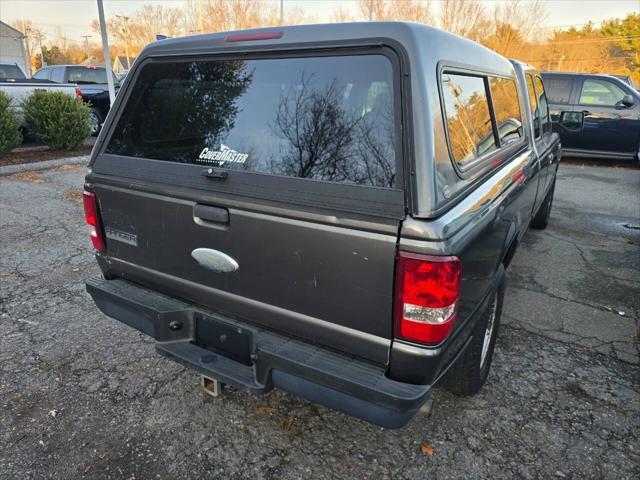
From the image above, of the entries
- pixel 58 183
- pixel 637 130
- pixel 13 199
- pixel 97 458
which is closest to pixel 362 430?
pixel 97 458

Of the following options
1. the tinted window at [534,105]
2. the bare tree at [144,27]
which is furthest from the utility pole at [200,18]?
the tinted window at [534,105]

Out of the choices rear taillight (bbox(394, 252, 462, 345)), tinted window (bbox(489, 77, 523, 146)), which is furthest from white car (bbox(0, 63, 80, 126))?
rear taillight (bbox(394, 252, 462, 345))

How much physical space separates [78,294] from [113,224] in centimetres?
169

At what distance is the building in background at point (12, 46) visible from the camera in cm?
4553

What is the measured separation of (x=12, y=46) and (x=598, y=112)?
55090mm

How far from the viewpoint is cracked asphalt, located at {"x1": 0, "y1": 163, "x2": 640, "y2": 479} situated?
2.26 metres

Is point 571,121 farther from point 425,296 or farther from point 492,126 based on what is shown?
point 425,296

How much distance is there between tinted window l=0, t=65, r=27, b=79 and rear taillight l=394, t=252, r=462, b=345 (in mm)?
15415

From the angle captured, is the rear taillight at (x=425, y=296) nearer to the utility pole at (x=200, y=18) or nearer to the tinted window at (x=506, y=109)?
the tinted window at (x=506, y=109)

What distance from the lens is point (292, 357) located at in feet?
6.51

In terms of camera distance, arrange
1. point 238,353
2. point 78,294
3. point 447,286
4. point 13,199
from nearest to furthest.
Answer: point 447,286 < point 238,353 < point 78,294 < point 13,199

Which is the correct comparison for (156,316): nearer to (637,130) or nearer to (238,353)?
(238,353)

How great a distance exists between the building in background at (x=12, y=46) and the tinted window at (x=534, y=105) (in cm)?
5239

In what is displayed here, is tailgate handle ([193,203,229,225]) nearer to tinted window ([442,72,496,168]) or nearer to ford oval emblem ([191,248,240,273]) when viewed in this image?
ford oval emblem ([191,248,240,273])
